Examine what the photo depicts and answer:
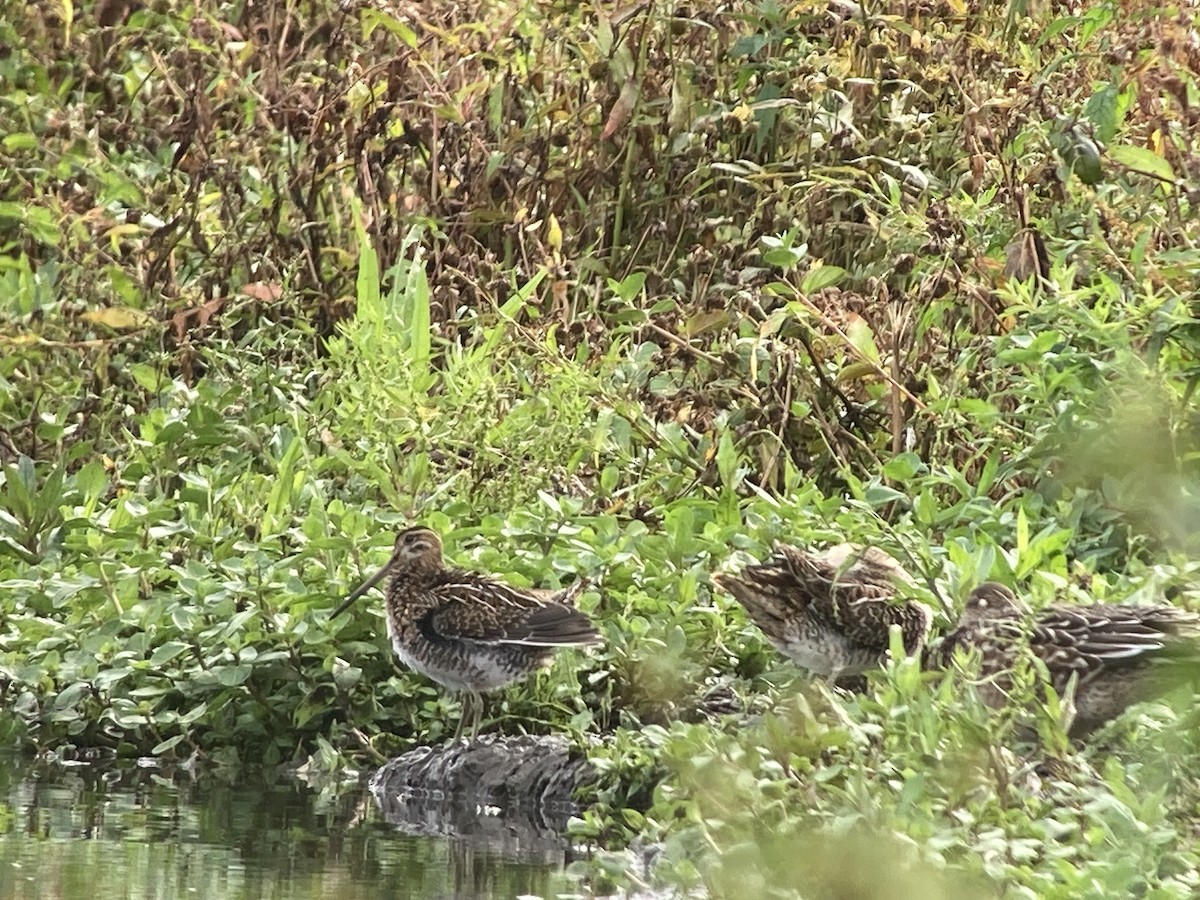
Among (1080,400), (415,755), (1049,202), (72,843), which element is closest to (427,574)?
(415,755)

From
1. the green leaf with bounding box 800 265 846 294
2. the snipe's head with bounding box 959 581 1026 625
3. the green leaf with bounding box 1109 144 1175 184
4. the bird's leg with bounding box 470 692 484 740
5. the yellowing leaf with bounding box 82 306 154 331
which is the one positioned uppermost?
the green leaf with bounding box 1109 144 1175 184

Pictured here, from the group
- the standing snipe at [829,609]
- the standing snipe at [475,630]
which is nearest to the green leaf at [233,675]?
the standing snipe at [475,630]

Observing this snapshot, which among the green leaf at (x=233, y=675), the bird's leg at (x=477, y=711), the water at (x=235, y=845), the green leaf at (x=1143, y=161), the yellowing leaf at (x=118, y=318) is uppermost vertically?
the green leaf at (x=1143, y=161)

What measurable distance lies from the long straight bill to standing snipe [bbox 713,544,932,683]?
1.11 m

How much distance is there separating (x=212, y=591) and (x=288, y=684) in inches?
18.2

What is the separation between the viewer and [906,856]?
4.23 m

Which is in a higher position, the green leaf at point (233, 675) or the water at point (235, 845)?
the green leaf at point (233, 675)

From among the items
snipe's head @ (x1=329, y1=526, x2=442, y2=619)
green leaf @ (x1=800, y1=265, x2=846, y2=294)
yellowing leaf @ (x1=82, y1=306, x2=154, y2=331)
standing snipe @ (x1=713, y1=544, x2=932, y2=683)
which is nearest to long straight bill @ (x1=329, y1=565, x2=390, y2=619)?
snipe's head @ (x1=329, y1=526, x2=442, y2=619)

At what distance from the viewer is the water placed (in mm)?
5523

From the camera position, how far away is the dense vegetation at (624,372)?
5262 mm

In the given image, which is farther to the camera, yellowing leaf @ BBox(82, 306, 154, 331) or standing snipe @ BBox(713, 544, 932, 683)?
yellowing leaf @ BBox(82, 306, 154, 331)

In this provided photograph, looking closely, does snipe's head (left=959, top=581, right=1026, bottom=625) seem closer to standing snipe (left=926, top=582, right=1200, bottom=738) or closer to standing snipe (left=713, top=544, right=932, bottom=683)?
standing snipe (left=926, top=582, right=1200, bottom=738)

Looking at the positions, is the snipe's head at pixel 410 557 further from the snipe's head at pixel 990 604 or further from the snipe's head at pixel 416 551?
the snipe's head at pixel 990 604

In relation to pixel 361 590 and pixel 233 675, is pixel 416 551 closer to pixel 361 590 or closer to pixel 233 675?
pixel 361 590
